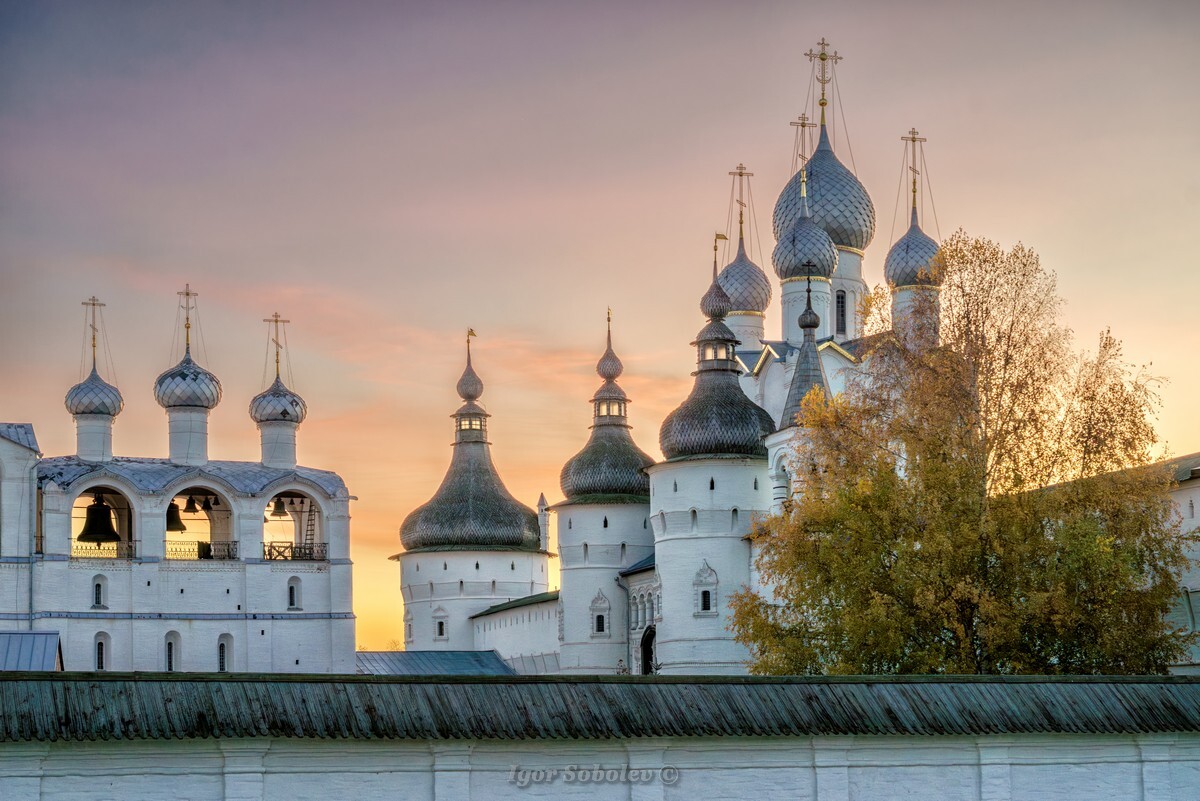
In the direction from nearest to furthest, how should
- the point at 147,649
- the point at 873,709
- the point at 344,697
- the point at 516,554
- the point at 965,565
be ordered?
the point at 344,697 → the point at 873,709 → the point at 965,565 → the point at 147,649 → the point at 516,554

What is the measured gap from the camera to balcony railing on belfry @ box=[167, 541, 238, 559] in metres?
41.9

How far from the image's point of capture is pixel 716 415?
3906 centimetres

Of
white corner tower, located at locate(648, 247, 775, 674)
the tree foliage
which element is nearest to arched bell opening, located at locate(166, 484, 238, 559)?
white corner tower, located at locate(648, 247, 775, 674)

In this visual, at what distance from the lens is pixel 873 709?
1722cm

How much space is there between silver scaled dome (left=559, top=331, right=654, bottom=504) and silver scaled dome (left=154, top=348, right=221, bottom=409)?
27.1 ft

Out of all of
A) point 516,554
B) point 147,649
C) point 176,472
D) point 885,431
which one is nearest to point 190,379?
point 176,472

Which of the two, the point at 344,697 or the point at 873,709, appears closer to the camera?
the point at 344,697

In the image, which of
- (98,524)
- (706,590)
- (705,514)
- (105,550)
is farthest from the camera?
(98,524)

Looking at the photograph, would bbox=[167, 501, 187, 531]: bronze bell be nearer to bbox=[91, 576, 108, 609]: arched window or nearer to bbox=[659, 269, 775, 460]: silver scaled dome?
bbox=[91, 576, 108, 609]: arched window

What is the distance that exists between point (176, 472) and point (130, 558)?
2.05m

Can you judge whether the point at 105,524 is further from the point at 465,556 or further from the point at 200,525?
the point at 465,556

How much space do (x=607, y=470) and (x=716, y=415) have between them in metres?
6.46

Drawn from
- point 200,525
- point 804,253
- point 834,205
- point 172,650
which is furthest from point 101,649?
point 834,205

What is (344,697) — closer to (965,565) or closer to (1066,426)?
(965,565)
